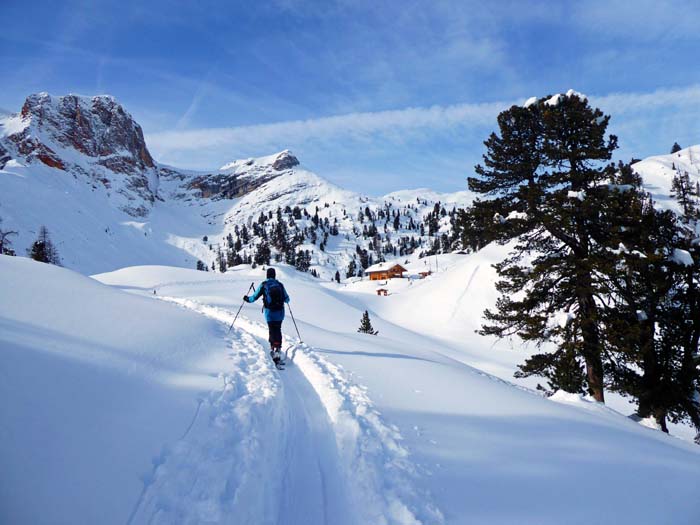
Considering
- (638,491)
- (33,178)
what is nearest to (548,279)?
(638,491)

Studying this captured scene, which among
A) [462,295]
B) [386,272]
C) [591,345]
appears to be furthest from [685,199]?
[386,272]

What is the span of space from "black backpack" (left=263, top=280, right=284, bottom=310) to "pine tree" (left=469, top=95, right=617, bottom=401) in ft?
25.1

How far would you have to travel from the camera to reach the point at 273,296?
885cm

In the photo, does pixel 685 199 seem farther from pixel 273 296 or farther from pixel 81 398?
pixel 81 398

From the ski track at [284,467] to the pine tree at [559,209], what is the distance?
8421 mm

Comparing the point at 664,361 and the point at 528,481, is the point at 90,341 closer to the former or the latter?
the point at 528,481

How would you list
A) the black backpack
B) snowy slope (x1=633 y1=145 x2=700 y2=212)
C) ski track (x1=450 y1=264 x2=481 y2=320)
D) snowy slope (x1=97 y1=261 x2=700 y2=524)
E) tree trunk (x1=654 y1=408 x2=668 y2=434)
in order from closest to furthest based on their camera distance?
snowy slope (x1=97 y1=261 x2=700 y2=524) < the black backpack < tree trunk (x1=654 y1=408 x2=668 y2=434) < ski track (x1=450 y1=264 x2=481 y2=320) < snowy slope (x1=633 y1=145 x2=700 y2=212)

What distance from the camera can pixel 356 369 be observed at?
7742 mm

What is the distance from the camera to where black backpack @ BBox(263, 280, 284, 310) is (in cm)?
881

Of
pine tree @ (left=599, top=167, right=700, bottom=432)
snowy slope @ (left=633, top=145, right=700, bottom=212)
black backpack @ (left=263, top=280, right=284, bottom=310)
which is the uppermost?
snowy slope @ (left=633, top=145, right=700, bottom=212)

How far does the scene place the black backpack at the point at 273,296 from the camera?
347 inches

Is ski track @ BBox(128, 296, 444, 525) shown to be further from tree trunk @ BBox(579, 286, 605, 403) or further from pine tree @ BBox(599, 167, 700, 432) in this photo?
pine tree @ BBox(599, 167, 700, 432)

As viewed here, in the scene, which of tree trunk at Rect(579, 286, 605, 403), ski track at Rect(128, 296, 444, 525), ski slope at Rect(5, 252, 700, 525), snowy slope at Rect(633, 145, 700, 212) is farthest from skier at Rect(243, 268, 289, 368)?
snowy slope at Rect(633, 145, 700, 212)

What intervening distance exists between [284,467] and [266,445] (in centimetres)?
48
